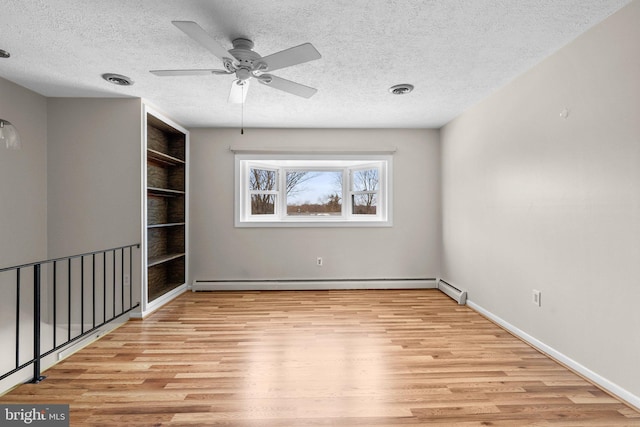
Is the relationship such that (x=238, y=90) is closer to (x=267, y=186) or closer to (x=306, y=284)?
(x=267, y=186)

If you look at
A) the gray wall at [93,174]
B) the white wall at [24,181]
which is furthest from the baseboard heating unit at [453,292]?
the white wall at [24,181]

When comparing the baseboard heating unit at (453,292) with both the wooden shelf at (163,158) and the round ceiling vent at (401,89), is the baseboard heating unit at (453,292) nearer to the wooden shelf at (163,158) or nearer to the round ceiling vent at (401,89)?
the round ceiling vent at (401,89)

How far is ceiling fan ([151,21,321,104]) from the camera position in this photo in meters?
1.74

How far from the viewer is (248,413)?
5.74 feet

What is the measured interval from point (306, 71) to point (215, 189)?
2368mm

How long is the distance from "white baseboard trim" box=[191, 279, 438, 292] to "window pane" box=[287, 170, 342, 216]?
1.04m

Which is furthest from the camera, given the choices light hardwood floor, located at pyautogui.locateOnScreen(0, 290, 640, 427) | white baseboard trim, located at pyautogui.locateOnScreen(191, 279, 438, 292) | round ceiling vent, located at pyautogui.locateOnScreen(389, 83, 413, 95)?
white baseboard trim, located at pyautogui.locateOnScreen(191, 279, 438, 292)

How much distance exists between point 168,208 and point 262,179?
4.41 ft

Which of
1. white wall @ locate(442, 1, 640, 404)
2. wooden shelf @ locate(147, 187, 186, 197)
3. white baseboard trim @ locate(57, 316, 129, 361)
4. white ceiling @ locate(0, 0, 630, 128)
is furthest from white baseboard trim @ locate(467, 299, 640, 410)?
wooden shelf @ locate(147, 187, 186, 197)

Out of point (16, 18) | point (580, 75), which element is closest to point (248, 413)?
point (16, 18)

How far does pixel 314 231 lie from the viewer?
177 inches

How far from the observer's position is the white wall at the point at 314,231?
4398mm

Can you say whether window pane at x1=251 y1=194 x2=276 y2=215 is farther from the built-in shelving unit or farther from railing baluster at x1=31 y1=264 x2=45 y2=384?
railing baluster at x1=31 y1=264 x2=45 y2=384

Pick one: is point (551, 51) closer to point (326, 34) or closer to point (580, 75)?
point (580, 75)
